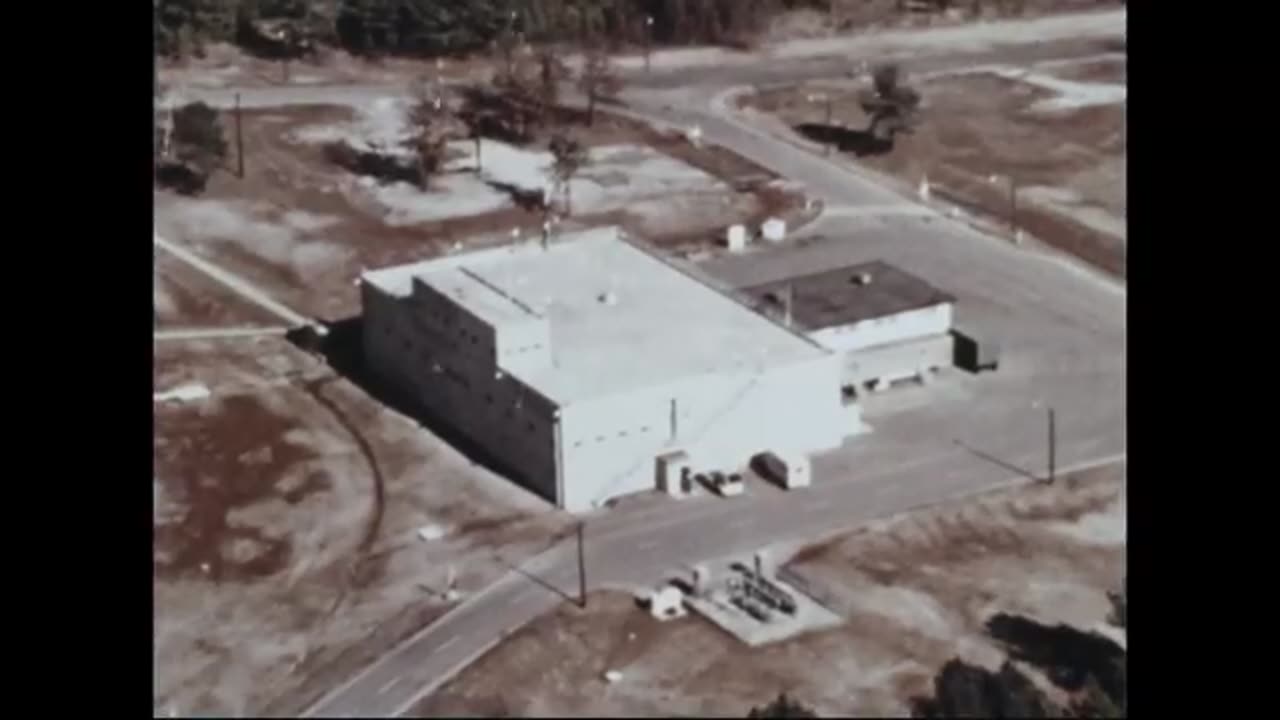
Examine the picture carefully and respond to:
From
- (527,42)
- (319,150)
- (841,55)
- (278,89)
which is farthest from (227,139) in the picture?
(841,55)

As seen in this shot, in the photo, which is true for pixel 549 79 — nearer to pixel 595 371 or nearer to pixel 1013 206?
pixel 1013 206

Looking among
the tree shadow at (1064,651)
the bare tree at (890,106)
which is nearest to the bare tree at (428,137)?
the bare tree at (890,106)

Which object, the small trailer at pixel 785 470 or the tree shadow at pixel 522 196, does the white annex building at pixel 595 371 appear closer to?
the small trailer at pixel 785 470

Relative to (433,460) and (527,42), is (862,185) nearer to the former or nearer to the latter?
(527,42)

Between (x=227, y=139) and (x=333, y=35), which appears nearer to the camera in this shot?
(x=227, y=139)

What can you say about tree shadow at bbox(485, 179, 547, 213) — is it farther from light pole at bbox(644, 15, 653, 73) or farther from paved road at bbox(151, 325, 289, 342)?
light pole at bbox(644, 15, 653, 73)
